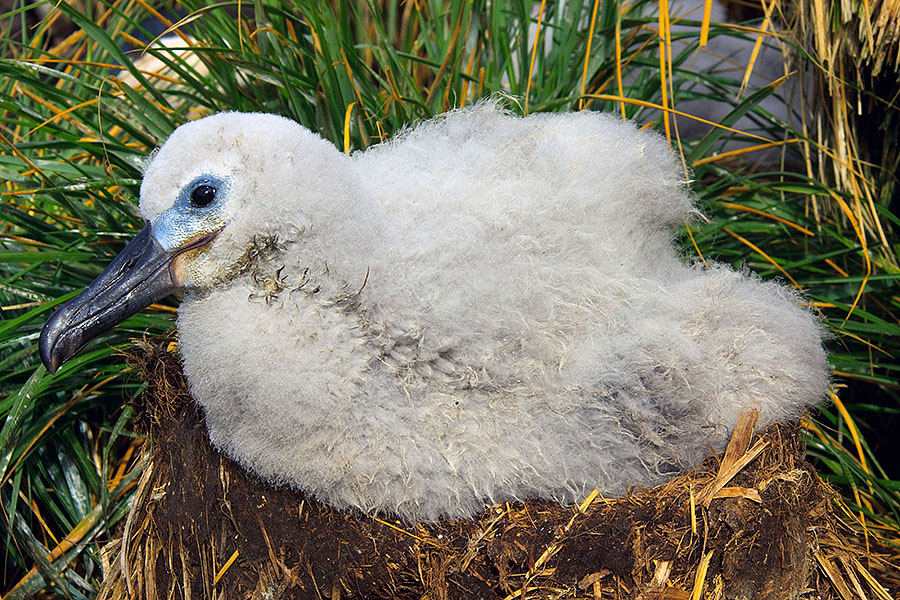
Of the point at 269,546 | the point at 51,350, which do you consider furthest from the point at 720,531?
the point at 51,350

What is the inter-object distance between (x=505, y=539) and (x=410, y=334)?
401 mm

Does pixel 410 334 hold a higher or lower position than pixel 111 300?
lower

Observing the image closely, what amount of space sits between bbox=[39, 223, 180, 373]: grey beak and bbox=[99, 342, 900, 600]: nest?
11.9 inches

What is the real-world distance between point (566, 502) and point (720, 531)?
0.28 meters

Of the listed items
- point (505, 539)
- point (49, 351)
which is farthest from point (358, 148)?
point (505, 539)

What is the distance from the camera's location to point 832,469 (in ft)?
7.02

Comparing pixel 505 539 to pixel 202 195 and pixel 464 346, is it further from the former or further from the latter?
pixel 202 195

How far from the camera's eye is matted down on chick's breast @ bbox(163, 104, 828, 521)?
4.59 ft

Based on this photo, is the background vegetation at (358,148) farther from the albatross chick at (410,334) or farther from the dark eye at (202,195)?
the dark eye at (202,195)

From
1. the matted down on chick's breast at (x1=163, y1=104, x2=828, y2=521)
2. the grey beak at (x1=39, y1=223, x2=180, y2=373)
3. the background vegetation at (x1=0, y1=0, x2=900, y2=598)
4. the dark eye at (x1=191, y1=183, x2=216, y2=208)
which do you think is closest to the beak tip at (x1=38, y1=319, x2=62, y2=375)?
the grey beak at (x1=39, y1=223, x2=180, y2=373)

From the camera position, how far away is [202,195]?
1399 millimetres

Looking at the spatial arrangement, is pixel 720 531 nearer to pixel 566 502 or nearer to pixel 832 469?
pixel 566 502

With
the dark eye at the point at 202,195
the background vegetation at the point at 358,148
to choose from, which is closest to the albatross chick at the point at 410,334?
the dark eye at the point at 202,195

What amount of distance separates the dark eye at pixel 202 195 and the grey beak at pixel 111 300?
0.35ft
